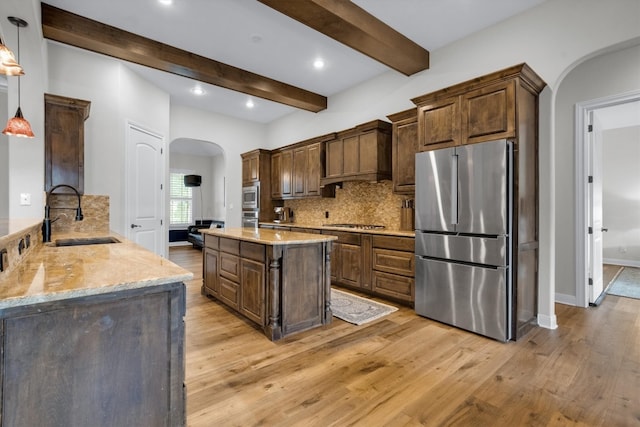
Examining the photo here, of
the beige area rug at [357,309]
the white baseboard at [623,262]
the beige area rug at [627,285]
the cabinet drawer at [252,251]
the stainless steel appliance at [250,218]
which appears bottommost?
the beige area rug at [357,309]

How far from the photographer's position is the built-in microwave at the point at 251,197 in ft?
20.8

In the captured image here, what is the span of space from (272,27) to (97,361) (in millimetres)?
3554

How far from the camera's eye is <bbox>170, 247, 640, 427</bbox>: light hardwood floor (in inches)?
68.4

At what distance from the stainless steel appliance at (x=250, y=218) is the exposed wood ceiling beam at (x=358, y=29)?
385cm

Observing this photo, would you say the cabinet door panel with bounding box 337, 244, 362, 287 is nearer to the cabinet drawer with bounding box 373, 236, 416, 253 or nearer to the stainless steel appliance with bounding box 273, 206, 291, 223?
the cabinet drawer with bounding box 373, 236, 416, 253

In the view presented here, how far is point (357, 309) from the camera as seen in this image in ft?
11.5

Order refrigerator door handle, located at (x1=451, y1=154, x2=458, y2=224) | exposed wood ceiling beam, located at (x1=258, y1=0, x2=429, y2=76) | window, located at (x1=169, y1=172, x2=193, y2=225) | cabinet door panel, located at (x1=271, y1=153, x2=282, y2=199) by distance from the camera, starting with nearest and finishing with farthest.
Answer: exposed wood ceiling beam, located at (x1=258, y1=0, x2=429, y2=76)
refrigerator door handle, located at (x1=451, y1=154, x2=458, y2=224)
cabinet door panel, located at (x1=271, y1=153, x2=282, y2=199)
window, located at (x1=169, y1=172, x2=193, y2=225)

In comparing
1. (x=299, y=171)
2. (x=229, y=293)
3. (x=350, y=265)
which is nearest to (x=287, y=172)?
(x=299, y=171)

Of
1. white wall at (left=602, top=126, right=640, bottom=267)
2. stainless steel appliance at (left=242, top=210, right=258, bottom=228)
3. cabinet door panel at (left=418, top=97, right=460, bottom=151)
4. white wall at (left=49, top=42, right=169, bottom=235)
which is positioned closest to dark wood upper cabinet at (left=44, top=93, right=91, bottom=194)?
white wall at (left=49, top=42, right=169, bottom=235)

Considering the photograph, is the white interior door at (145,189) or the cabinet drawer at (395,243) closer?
the cabinet drawer at (395,243)

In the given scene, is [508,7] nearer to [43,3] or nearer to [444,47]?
[444,47]

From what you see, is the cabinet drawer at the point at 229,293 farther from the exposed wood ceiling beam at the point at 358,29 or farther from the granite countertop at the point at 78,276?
the exposed wood ceiling beam at the point at 358,29

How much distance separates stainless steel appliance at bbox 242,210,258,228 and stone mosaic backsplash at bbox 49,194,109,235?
8.77 ft

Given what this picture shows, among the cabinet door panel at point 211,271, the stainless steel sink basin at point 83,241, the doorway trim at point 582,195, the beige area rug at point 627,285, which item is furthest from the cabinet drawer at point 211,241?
the beige area rug at point 627,285
